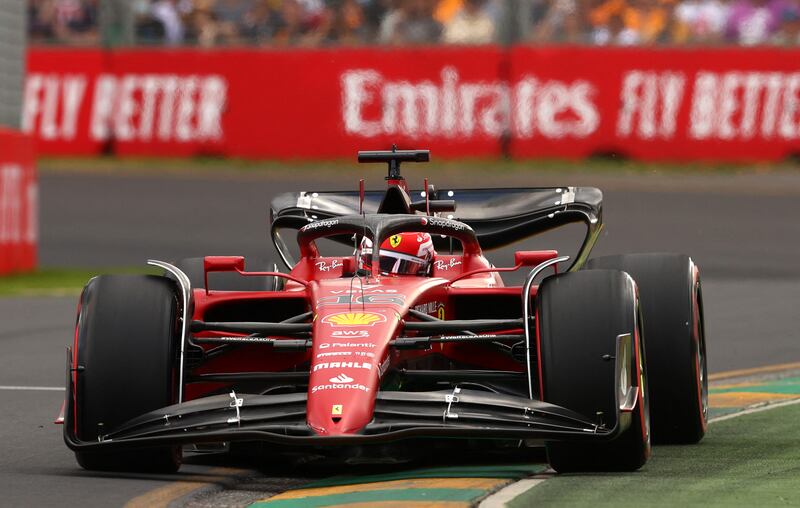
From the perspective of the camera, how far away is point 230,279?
9.61 metres

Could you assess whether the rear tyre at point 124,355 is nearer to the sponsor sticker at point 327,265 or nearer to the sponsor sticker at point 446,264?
the sponsor sticker at point 327,265

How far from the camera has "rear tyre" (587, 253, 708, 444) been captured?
837 cm

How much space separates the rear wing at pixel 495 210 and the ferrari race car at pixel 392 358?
723mm

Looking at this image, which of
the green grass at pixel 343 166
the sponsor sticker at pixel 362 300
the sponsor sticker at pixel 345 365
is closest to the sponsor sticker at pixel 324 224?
the sponsor sticker at pixel 362 300

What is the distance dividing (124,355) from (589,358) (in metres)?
1.83

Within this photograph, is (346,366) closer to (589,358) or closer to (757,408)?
(589,358)

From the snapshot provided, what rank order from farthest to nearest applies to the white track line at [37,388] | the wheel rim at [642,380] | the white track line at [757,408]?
the white track line at [37,388]
the white track line at [757,408]
the wheel rim at [642,380]

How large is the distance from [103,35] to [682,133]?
8684mm

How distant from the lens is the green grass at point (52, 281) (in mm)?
16370

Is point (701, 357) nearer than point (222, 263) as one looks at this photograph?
No

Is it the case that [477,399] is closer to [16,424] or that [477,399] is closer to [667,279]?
[667,279]

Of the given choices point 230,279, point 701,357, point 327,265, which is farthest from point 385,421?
point 230,279

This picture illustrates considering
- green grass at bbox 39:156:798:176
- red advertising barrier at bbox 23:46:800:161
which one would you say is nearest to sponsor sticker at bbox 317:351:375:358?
green grass at bbox 39:156:798:176

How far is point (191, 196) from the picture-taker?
23.2 m
